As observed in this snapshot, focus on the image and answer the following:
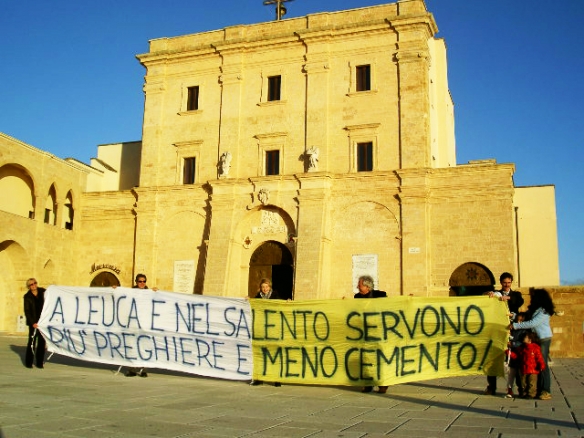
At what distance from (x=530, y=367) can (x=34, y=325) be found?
972cm

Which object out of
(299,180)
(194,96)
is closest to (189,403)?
(299,180)

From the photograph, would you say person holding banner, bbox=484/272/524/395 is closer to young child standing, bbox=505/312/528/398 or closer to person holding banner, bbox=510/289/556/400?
young child standing, bbox=505/312/528/398

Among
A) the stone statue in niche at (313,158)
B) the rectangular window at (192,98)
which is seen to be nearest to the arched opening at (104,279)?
the rectangular window at (192,98)

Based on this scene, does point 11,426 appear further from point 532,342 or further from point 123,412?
point 532,342

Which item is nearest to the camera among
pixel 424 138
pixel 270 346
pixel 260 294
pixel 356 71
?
pixel 270 346

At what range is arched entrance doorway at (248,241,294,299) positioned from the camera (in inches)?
1136

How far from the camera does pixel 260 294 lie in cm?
1212

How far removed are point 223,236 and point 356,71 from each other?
992cm

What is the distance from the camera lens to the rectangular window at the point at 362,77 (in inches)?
1159

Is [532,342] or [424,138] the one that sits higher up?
[424,138]

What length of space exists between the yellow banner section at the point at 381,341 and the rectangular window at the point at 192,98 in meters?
22.9

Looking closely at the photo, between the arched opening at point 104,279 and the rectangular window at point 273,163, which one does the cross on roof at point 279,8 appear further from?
the arched opening at point 104,279

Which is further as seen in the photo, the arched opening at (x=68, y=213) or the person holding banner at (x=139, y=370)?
the arched opening at (x=68, y=213)

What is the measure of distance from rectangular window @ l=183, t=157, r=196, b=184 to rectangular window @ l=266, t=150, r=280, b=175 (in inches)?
160
